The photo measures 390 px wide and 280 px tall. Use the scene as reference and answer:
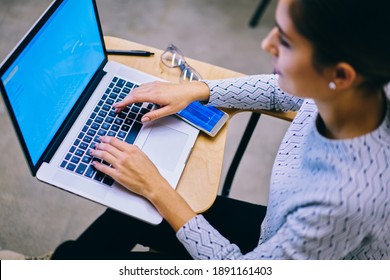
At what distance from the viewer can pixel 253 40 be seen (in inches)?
87.0

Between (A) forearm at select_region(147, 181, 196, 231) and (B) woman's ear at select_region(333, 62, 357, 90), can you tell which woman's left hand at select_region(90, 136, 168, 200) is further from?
(B) woman's ear at select_region(333, 62, 357, 90)

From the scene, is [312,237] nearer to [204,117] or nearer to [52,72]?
[204,117]

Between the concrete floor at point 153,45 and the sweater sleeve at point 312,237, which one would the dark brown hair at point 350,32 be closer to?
the sweater sleeve at point 312,237

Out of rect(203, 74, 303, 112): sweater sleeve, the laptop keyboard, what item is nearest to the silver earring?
rect(203, 74, 303, 112): sweater sleeve

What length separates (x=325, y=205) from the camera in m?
0.64

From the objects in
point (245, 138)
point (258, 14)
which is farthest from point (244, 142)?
point (258, 14)

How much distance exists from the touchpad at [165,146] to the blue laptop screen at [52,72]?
0.20 metres

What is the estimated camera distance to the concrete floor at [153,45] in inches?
59.2

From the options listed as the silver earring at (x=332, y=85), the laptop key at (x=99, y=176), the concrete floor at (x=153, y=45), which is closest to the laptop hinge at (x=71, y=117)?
the laptop key at (x=99, y=176)

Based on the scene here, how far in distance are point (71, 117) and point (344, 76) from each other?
601 millimetres

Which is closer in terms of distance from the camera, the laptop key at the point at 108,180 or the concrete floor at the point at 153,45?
the laptop key at the point at 108,180

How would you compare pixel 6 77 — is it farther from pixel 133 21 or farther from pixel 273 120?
pixel 133 21

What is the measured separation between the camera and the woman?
577 millimetres

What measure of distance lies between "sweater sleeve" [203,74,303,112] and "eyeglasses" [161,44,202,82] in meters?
0.06
